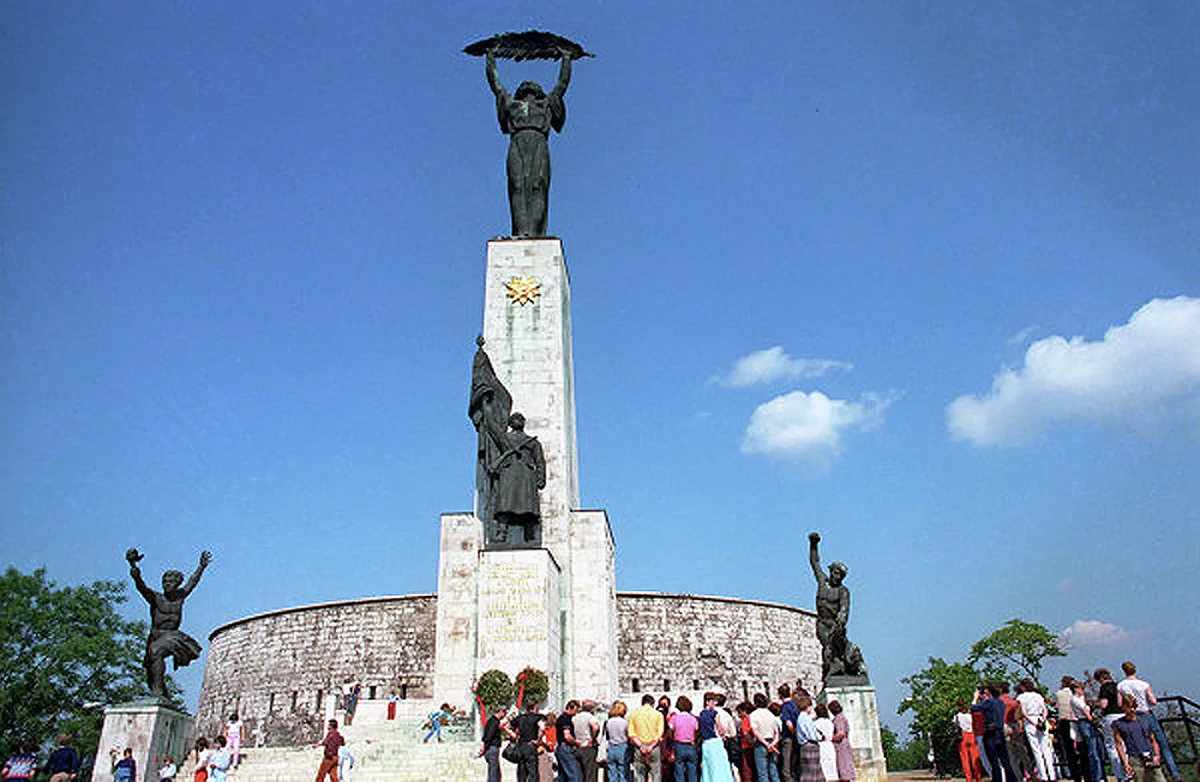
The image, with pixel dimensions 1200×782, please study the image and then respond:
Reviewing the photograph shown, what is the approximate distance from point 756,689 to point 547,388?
13.9 meters

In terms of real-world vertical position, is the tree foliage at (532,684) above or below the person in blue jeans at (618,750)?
above

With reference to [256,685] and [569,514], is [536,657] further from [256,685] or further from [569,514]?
[256,685]

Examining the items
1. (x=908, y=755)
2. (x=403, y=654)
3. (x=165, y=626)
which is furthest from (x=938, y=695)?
(x=165, y=626)

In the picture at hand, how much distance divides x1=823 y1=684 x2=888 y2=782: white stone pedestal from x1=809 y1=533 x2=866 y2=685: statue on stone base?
0.25m

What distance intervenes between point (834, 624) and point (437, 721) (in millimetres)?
6408

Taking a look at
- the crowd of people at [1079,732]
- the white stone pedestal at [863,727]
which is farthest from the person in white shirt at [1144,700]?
the white stone pedestal at [863,727]

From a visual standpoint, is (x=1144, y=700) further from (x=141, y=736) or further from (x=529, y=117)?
(x=529, y=117)

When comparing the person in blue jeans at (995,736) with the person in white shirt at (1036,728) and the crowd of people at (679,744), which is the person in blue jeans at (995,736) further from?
the crowd of people at (679,744)

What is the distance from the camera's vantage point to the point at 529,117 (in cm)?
1938

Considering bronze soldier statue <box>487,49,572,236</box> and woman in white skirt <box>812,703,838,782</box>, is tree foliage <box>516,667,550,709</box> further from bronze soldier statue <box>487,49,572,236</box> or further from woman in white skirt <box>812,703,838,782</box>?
bronze soldier statue <box>487,49,572,236</box>

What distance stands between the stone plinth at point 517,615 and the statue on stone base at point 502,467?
1.32 ft

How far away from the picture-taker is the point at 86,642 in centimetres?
2809

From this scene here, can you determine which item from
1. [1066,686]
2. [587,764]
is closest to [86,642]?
[587,764]

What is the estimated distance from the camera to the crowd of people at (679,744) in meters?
7.92
